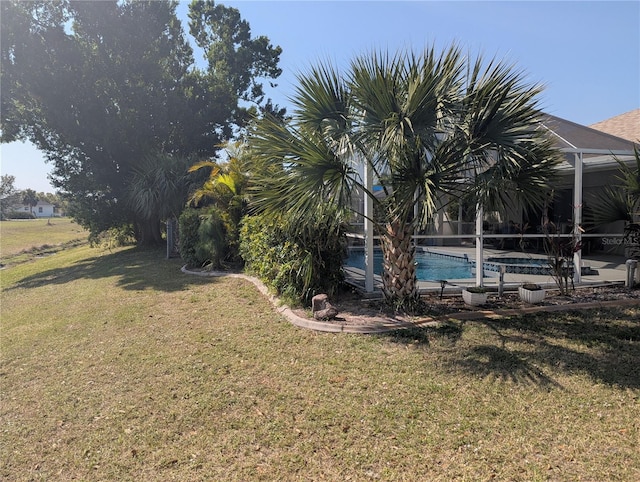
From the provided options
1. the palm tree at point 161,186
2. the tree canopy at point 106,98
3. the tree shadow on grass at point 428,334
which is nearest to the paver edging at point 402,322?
the tree shadow on grass at point 428,334

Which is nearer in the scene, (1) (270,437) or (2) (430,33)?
(1) (270,437)

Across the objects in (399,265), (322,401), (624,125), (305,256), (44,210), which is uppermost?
(44,210)

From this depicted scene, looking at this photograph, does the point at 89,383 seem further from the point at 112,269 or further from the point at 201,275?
the point at 112,269

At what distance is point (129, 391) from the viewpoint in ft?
13.8

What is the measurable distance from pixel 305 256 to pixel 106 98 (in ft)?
54.7

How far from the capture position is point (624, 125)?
45.9 feet

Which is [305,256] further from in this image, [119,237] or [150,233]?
[119,237]

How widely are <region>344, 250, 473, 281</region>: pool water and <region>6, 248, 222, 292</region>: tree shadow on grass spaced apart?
13.3 feet

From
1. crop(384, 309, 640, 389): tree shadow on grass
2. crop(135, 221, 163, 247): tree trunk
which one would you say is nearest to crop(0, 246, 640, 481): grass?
crop(384, 309, 640, 389): tree shadow on grass

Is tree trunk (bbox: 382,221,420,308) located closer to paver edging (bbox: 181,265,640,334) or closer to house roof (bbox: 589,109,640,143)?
paver edging (bbox: 181,265,640,334)

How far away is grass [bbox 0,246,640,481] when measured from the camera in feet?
9.55

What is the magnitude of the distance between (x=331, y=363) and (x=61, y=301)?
8.08 m

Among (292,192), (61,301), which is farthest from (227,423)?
(61,301)

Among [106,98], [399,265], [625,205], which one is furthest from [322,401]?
[106,98]
